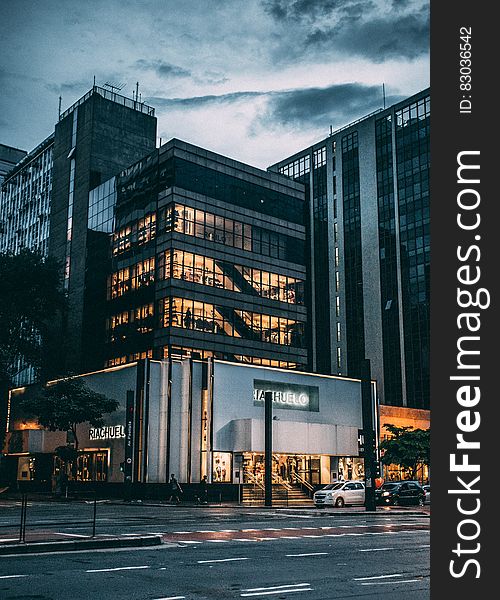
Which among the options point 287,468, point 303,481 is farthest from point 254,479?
point 303,481

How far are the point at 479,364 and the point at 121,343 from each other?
225 ft

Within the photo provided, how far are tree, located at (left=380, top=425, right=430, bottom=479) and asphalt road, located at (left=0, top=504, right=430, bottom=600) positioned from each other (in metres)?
41.3

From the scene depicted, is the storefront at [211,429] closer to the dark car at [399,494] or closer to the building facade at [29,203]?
the dark car at [399,494]

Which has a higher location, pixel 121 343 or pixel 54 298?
pixel 54 298

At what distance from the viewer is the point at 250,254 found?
7475 centimetres

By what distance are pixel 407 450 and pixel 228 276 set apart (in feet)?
77.6

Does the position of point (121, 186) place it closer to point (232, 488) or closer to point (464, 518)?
point (232, 488)

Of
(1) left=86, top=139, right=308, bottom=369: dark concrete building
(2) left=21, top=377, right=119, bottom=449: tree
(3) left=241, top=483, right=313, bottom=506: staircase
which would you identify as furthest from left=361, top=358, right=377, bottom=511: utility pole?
(1) left=86, top=139, right=308, bottom=369: dark concrete building

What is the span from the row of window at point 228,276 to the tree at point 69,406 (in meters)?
14.2

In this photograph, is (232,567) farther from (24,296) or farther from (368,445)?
(24,296)

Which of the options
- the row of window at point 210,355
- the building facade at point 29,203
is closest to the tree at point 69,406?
the row of window at point 210,355

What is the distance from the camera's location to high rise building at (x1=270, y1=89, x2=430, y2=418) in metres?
89.9

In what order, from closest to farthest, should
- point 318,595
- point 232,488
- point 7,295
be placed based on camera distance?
1. point 318,595
2. point 232,488
3. point 7,295

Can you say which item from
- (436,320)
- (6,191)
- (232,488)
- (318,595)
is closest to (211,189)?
(232,488)
